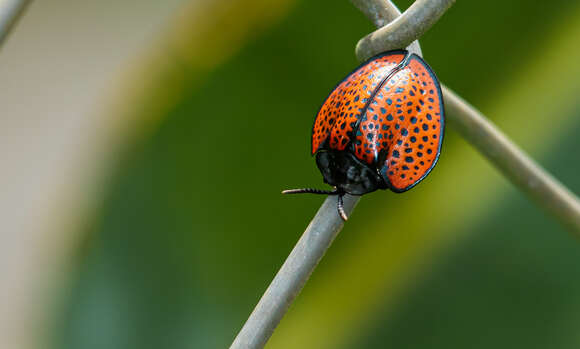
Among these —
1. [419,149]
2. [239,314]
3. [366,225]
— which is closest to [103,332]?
[239,314]

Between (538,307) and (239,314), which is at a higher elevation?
(239,314)

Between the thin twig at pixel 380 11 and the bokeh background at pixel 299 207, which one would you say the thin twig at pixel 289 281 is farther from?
the bokeh background at pixel 299 207

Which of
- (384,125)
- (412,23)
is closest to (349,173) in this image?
(384,125)

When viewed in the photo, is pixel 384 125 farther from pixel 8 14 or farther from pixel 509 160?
pixel 8 14

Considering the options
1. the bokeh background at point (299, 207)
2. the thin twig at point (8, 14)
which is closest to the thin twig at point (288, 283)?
the thin twig at point (8, 14)

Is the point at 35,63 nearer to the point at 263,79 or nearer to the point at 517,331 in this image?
the point at 263,79
